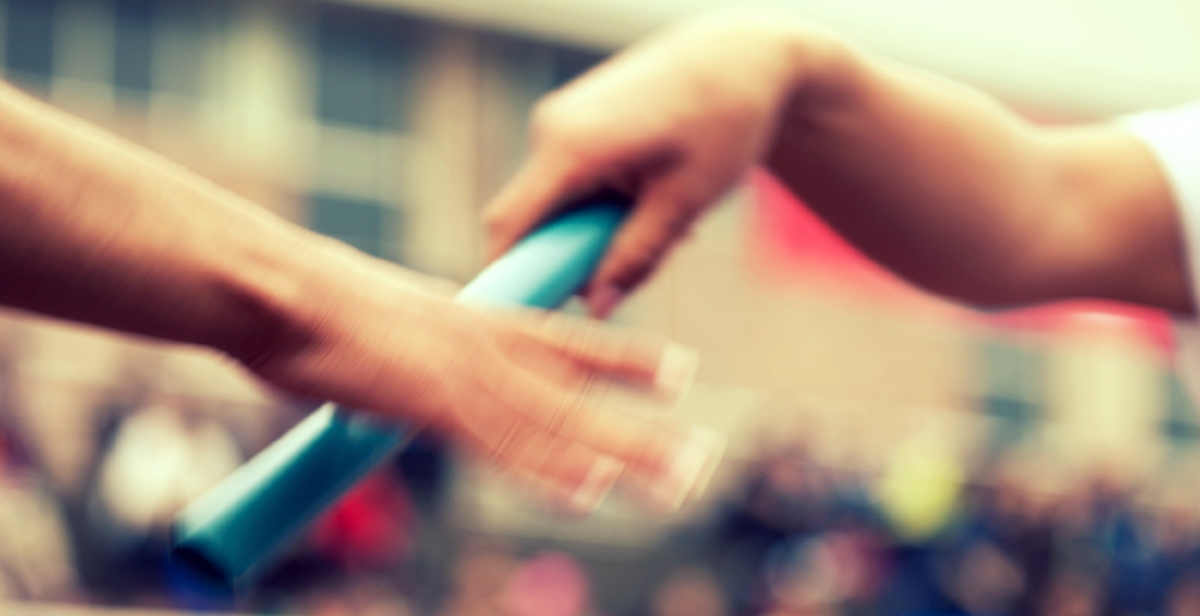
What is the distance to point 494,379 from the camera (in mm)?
505

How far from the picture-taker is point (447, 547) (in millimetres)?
6480

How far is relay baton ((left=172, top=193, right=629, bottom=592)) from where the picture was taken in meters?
0.47

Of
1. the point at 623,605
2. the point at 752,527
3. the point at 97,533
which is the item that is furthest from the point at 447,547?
the point at 97,533

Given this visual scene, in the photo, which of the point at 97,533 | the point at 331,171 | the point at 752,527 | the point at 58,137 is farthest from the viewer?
the point at 331,171

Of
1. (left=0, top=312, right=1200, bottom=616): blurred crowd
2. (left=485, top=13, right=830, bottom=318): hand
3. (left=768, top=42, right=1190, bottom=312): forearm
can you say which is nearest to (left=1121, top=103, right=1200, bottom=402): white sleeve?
(left=768, top=42, right=1190, bottom=312): forearm

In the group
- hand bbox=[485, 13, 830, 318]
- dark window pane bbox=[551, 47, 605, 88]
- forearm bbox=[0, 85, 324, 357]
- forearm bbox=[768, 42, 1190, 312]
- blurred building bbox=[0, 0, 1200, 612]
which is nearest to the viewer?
forearm bbox=[0, 85, 324, 357]

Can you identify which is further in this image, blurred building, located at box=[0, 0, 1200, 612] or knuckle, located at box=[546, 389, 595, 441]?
blurred building, located at box=[0, 0, 1200, 612]

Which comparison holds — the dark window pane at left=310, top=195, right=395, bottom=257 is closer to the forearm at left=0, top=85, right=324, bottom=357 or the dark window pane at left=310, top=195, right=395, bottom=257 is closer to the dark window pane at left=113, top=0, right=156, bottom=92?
the dark window pane at left=113, top=0, right=156, bottom=92

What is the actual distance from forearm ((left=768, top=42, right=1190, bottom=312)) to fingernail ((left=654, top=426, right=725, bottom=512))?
0.99 feet

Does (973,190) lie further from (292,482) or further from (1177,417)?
(1177,417)

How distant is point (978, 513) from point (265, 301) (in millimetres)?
6818

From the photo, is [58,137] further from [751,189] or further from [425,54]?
[751,189]

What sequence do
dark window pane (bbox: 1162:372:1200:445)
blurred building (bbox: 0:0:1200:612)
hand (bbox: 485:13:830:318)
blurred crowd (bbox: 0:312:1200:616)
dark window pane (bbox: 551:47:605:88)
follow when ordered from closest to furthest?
hand (bbox: 485:13:830:318), blurred crowd (bbox: 0:312:1200:616), blurred building (bbox: 0:0:1200:612), dark window pane (bbox: 551:47:605:88), dark window pane (bbox: 1162:372:1200:445)

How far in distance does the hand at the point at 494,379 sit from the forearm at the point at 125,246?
0.8 inches
